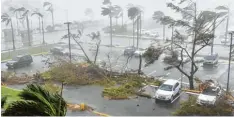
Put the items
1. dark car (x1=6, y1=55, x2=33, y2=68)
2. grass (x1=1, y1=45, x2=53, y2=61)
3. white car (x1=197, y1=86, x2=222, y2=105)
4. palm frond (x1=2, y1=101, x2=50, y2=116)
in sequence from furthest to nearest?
grass (x1=1, y1=45, x2=53, y2=61), dark car (x1=6, y1=55, x2=33, y2=68), white car (x1=197, y1=86, x2=222, y2=105), palm frond (x1=2, y1=101, x2=50, y2=116)

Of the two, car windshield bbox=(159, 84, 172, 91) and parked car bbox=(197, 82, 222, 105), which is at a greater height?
car windshield bbox=(159, 84, 172, 91)

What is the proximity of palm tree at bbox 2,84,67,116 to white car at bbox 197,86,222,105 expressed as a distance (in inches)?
602

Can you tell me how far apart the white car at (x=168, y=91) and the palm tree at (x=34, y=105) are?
49.1 ft

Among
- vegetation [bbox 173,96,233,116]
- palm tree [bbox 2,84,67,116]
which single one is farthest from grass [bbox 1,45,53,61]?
palm tree [bbox 2,84,67,116]

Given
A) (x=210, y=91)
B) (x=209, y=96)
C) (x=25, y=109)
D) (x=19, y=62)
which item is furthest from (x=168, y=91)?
(x=19, y=62)

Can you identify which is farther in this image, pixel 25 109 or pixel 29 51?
pixel 29 51

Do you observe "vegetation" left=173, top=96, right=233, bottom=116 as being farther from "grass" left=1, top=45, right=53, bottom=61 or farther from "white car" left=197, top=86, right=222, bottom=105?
"grass" left=1, top=45, right=53, bottom=61

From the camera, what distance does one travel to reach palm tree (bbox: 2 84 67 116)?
611 centimetres

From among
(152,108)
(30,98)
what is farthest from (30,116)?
(152,108)

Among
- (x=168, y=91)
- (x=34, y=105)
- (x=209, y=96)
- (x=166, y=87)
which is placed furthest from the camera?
(x=166, y=87)

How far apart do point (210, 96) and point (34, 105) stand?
16.7 metres

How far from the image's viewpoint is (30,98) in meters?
6.42

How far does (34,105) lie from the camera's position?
6121 millimetres

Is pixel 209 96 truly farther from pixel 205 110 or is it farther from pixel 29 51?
pixel 29 51
